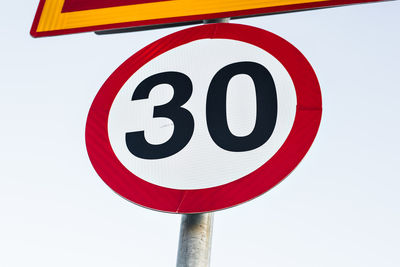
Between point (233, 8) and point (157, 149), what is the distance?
625 mm

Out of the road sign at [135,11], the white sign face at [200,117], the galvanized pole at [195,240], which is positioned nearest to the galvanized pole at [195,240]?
the galvanized pole at [195,240]

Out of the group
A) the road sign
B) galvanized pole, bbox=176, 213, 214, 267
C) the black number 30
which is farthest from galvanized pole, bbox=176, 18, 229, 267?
the road sign

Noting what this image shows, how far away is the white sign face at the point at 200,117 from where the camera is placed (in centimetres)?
150

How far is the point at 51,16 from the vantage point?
2111 millimetres

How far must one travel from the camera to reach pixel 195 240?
4.47 feet

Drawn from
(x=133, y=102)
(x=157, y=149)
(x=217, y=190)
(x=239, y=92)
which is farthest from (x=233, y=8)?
(x=217, y=190)

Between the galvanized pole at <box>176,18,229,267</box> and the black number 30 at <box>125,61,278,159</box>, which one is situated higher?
the black number 30 at <box>125,61,278,159</box>

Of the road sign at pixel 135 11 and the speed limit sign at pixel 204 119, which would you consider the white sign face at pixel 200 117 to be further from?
the road sign at pixel 135 11

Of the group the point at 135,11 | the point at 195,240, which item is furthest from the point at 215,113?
the point at 135,11

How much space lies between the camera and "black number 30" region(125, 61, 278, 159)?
1541mm

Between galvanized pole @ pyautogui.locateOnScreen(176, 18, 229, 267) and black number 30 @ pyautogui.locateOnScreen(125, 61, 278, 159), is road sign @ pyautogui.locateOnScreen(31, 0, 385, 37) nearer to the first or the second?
black number 30 @ pyautogui.locateOnScreen(125, 61, 278, 159)

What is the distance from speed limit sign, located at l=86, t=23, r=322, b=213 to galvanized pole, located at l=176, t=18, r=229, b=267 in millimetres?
36

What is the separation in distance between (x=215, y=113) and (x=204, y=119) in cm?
4

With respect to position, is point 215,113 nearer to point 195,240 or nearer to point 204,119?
point 204,119
